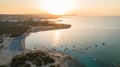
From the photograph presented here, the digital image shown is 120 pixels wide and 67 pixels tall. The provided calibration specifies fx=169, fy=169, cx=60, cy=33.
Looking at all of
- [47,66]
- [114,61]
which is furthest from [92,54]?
[47,66]

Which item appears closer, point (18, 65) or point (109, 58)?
point (18, 65)

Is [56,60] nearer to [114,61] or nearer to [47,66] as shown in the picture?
[47,66]

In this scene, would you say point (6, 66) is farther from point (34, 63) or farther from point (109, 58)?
point (109, 58)

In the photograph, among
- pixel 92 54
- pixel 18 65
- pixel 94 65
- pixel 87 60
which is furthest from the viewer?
pixel 92 54

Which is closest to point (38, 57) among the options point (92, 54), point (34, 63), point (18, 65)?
point (34, 63)

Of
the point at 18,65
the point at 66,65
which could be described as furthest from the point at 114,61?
the point at 18,65

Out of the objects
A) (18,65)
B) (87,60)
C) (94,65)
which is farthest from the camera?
(87,60)

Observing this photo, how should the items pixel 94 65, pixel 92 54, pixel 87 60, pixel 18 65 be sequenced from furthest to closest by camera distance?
pixel 92 54, pixel 87 60, pixel 94 65, pixel 18 65

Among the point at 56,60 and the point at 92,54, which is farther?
the point at 92,54

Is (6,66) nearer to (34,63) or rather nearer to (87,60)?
(34,63)
